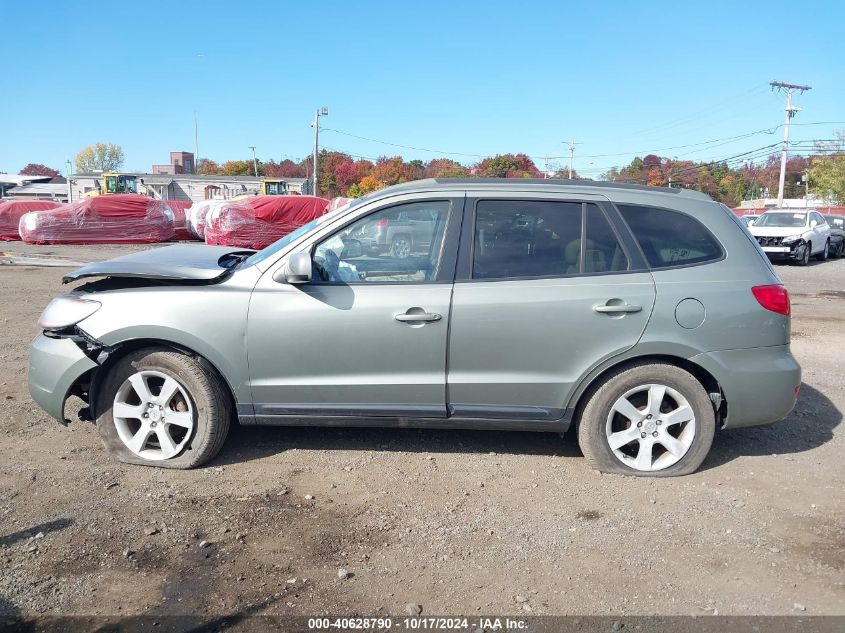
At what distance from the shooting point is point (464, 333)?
4.18m

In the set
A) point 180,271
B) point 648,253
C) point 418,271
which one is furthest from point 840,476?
point 180,271

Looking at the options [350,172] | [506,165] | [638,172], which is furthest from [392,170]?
[638,172]

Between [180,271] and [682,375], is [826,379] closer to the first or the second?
[682,375]

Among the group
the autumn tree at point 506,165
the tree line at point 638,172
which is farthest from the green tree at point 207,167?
the autumn tree at point 506,165

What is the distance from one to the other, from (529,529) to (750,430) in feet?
8.25

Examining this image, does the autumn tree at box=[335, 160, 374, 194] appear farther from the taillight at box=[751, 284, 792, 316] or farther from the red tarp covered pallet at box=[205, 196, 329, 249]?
the taillight at box=[751, 284, 792, 316]

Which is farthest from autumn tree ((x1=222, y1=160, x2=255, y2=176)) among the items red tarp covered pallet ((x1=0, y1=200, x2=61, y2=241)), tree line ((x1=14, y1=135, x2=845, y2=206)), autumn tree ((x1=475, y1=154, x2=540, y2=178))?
red tarp covered pallet ((x1=0, y1=200, x2=61, y2=241))

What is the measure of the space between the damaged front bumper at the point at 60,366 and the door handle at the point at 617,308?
3.09 meters

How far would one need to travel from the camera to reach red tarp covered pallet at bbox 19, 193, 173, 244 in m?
24.8

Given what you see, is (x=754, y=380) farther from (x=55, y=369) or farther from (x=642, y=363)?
(x=55, y=369)

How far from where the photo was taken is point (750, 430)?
17.4 ft

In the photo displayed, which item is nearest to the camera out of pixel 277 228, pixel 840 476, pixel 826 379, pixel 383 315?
pixel 383 315

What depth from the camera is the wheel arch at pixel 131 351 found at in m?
4.31

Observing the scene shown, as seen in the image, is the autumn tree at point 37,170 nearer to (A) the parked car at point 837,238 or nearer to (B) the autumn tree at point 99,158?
(B) the autumn tree at point 99,158
